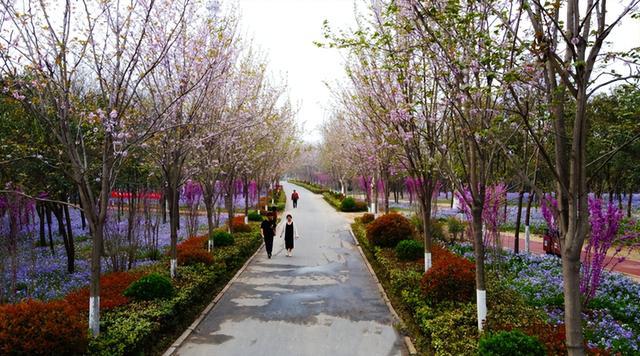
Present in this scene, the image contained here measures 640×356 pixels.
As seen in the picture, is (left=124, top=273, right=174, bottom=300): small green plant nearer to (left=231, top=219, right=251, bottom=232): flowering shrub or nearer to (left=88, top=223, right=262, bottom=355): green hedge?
(left=88, top=223, right=262, bottom=355): green hedge

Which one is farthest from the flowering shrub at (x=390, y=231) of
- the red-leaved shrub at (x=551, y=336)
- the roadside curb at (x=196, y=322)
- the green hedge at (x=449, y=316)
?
the red-leaved shrub at (x=551, y=336)

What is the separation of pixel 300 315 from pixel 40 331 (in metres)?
4.70

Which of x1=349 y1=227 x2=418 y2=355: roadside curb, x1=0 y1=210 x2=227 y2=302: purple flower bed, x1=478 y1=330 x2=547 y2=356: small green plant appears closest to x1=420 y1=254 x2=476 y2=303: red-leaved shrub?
x1=349 y1=227 x2=418 y2=355: roadside curb

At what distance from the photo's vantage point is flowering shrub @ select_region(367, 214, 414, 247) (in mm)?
14133

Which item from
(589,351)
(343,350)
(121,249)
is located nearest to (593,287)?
(589,351)

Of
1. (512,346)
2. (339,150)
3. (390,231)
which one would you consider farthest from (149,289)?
(339,150)

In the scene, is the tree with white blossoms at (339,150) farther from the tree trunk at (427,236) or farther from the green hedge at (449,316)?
the green hedge at (449,316)

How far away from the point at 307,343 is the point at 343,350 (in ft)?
2.10

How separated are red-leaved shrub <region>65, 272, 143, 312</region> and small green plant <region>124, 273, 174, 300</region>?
0.57 ft

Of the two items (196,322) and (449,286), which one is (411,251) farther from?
(196,322)

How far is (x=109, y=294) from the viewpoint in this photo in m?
8.24

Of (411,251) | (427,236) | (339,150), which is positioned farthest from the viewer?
(339,150)

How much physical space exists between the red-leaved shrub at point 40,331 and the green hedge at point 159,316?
0.47 m

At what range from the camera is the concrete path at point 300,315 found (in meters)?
7.22
